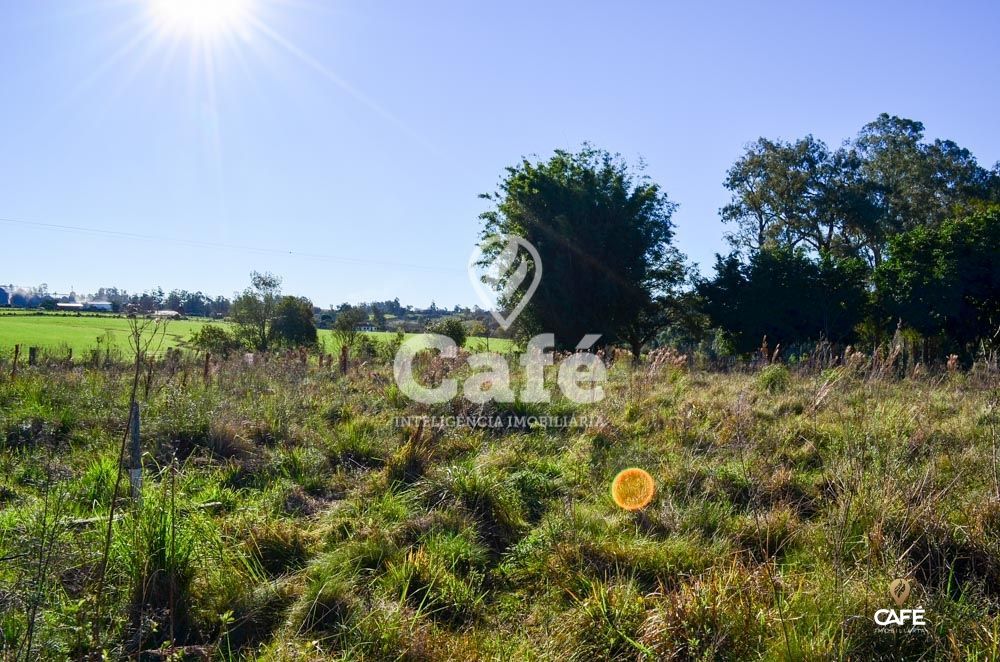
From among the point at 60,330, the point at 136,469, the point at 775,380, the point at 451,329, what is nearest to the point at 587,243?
the point at 451,329

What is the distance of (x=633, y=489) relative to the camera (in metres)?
3.93

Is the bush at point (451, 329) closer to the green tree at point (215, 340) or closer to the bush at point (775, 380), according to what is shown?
the green tree at point (215, 340)

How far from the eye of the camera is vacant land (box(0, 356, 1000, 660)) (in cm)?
227

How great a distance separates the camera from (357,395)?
6.85 m

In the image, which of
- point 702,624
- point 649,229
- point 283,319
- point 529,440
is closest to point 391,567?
point 702,624

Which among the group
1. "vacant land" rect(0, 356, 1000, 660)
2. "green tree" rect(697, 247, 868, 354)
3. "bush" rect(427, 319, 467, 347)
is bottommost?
"vacant land" rect(0, 356, 1000, 660)

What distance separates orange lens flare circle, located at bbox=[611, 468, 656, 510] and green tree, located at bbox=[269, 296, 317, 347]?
2439 cm

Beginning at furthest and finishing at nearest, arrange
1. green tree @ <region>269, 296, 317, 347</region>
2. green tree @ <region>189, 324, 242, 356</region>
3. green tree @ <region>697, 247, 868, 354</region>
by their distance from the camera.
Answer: green tree @ <region>269, 296, 317, 347</region> → green tree @ <region>189, 324, 242, 356</region> → green tree @ <region>697, 247, 868, 354</region>

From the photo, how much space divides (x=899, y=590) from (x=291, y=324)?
2730 cm

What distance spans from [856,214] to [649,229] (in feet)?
37.2

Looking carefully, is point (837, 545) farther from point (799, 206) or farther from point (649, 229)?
point (799, 206)

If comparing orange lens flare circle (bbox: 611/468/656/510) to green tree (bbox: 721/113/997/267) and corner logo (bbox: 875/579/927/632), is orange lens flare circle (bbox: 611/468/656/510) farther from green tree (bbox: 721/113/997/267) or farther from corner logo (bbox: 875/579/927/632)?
green tree (bbox: 721/113/997/267)

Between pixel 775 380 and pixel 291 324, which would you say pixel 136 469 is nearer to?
pixel 775 380

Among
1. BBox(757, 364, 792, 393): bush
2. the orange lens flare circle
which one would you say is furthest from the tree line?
the orange lens flare circle
